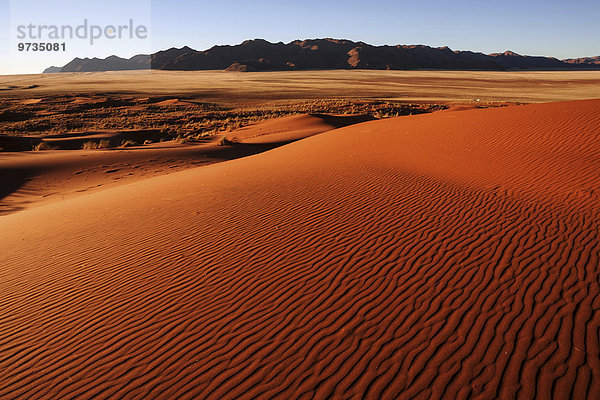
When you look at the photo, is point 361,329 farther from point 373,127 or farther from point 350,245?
point 373,127

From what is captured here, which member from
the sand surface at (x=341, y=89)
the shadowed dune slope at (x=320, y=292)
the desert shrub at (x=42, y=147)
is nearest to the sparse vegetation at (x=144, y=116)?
the desert shrub at (x=42, y=147)

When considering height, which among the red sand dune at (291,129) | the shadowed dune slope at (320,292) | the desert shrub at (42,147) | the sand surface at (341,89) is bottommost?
the shadowed dune slope at (320,292)

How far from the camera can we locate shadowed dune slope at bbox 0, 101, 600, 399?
11.8ft

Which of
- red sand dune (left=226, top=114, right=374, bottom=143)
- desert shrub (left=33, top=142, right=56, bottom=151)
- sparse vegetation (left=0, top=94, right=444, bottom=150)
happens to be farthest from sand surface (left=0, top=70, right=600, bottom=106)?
desert shrub (left=33, top=142, right=56, bottom=151)

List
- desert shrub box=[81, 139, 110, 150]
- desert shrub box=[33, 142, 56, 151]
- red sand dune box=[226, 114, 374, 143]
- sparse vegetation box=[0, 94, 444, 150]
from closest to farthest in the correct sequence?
desert shrub box=[33, 142, 56, 151] < desert shrub box=[81, 139, 110, 150] < red sand dune box=[226, 114, 374, 143] < sparse vegetation box=[0, 94, 444, 150]

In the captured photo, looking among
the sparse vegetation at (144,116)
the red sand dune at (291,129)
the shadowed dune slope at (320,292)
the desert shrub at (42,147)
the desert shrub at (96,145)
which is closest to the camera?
the shadowed dune slope at (320,292)

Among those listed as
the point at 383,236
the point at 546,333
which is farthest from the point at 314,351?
the point at 383,236

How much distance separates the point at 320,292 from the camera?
4820 millimetres

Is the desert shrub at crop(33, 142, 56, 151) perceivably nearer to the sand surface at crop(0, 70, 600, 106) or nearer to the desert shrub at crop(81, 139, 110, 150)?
the desert shrub at crop(81, 139, 110, 150)

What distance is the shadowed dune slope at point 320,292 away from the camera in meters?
3.61

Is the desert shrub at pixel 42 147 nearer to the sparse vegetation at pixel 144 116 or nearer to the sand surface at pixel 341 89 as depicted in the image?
the sparse vegetation at pixel 144 116

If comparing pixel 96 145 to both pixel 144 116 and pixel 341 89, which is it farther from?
pixel 341 89

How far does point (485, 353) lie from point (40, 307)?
17.3 ft

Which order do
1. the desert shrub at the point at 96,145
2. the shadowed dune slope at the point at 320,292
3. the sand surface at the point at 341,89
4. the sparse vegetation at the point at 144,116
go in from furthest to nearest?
the sand surface at the point at 341,89
the sparse vegetation at the point at 144,116
the desert shrub at the point at 96,145
the shadowed dune slope at the point at 320,292
